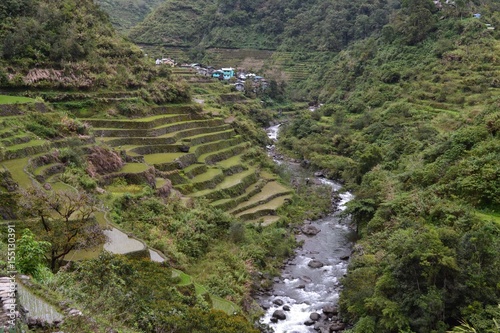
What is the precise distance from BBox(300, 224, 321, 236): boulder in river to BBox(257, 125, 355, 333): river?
264mm

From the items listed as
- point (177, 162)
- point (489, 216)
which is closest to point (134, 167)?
point (177, 162)

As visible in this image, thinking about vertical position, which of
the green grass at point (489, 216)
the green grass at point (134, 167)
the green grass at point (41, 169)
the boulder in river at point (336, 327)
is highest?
the green grass at point (489, 216)

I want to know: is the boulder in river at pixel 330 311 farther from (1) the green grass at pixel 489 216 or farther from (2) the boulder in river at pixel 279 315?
(1) the green grass at pixel 489 216

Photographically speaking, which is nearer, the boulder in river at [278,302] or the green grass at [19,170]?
the green grass at [19,170]

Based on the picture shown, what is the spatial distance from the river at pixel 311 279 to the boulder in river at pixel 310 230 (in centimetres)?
26

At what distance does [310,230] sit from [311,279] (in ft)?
18.7

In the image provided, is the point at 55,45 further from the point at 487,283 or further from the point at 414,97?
the point at 414,97

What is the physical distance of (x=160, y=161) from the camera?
24156mm

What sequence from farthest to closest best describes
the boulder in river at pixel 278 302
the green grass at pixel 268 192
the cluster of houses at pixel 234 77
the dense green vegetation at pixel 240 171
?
the cluster of houses at pixel 234 77
the green grass at pixel 268 192
the boulder in river at pixel 278 302
the dense green vegetation at pixel 240 171

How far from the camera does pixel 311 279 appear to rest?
65.3ft

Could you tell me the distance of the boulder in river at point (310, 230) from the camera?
82.3 feet

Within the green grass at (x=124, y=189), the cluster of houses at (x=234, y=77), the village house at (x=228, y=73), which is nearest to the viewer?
the green grass at (x=124, y=189)

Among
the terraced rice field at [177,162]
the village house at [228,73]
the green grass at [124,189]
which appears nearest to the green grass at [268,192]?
the terraced rice field at [177,162]

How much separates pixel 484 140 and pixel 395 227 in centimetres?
660
